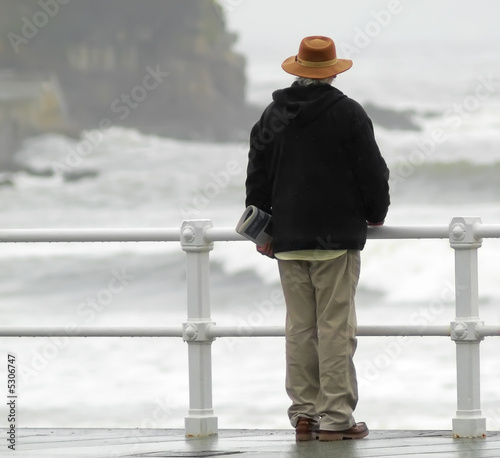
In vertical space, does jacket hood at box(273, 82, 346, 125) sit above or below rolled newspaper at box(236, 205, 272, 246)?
above

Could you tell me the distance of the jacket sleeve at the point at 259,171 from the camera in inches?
206

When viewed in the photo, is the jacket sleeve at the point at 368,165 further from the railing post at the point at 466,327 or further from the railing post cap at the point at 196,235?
the railing post cap at the point at 196,235

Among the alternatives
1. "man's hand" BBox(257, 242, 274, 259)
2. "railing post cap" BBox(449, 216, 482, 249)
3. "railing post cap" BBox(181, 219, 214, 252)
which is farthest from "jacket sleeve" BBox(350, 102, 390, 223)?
"railing post cap" BBox(181, 219, 214, 252)

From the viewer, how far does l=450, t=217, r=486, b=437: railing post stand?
208 inches

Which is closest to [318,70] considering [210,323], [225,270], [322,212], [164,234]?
[322,212]

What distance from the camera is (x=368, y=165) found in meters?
5.06

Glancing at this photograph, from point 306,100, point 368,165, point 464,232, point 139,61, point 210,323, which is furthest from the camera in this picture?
point 139,61

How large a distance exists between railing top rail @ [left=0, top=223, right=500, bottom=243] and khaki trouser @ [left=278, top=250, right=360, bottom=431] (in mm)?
210

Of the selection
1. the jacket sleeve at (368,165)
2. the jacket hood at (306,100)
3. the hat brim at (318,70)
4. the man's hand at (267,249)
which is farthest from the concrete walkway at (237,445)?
the hat brim at (318,70)

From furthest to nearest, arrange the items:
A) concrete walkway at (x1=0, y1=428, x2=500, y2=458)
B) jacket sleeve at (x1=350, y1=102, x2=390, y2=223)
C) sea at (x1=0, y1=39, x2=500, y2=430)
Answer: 1. sea at (x1=0, y1=39, x2=500, y2=430)
2. jacket sleeve at (x1=350, y1=102, x2=390, y2=223)
3. concrete walkway at (x1=0, y1=428, x2=500, y2=458)

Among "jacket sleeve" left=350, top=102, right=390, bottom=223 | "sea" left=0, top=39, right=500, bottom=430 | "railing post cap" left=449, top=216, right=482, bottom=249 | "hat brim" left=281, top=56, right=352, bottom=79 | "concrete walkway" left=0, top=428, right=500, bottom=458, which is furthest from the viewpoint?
"sea" left=0, top=39, right=500, bottom=430

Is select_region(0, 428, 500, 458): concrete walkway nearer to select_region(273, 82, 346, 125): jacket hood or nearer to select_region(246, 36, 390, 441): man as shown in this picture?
select_region(246, 36, 390, 441): man

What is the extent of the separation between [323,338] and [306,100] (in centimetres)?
94

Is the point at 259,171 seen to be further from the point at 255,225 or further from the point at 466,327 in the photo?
the point at 466,327
